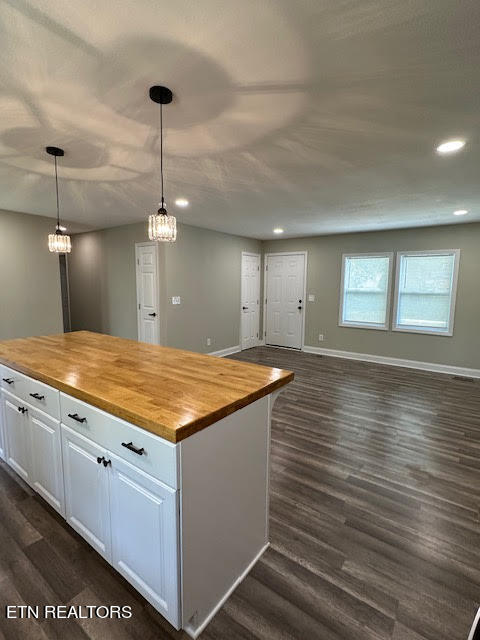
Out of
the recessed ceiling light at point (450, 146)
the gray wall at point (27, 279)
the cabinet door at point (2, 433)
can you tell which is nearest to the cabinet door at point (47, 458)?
the cabinet door at point (2, 433)

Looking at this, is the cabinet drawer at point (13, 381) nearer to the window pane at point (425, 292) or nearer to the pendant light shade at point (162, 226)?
the pendant light shade at point (162, 226)

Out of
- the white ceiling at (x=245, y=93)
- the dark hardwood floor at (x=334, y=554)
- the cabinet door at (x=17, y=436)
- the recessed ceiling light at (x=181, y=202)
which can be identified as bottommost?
the dark hardwood floor at (x=334, y=554)

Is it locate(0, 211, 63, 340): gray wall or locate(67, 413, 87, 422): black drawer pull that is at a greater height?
locate(0, 211, 63, 340): gray wall

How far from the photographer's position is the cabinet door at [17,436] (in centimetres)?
201

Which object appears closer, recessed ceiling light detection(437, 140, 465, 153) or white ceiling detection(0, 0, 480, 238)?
white ceiling detection(0, 0, 480, 238)

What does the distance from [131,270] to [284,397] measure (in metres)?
3.39

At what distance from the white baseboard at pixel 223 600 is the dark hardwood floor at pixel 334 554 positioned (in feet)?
0.08

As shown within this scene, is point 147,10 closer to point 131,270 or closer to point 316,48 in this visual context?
point 316,48

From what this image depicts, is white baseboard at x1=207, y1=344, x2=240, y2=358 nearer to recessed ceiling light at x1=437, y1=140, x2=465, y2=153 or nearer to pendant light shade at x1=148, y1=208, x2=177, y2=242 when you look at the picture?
pendant light shade at x1=148, y1=208, x2=177, y2=242

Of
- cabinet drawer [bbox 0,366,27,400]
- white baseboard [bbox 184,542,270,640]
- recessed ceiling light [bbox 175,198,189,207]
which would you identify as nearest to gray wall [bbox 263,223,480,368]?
recessed ceiling light [bbox 175,198,189,207]

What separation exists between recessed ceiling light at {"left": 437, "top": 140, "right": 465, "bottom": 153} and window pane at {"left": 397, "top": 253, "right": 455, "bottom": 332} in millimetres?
3360

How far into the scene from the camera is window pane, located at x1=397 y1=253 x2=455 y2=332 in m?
5.05

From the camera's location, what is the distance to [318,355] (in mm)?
6246

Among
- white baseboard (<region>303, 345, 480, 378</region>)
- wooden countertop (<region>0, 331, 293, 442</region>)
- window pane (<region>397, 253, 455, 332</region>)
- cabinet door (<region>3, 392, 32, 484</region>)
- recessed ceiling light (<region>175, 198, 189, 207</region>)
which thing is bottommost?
white baseboard (<region>303, 345, 480, 378</region>)
